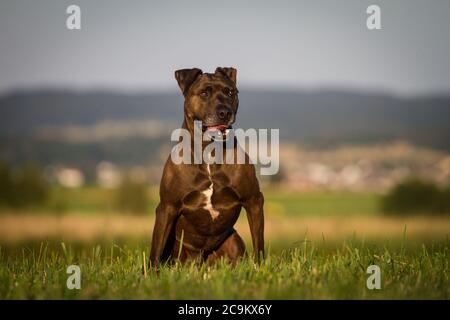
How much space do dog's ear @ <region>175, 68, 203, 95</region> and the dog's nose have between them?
57 cm

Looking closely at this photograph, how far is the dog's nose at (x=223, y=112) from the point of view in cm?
682

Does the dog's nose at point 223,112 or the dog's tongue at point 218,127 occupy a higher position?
the dog's nose at point 223,112

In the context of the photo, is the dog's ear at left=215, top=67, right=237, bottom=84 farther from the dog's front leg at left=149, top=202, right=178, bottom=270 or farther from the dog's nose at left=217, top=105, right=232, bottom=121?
the dog's front leg at left=149, top=202, right=178, bottom=270

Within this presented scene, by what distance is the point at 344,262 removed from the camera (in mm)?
6898

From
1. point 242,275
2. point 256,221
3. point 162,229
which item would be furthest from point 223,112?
point 242,275

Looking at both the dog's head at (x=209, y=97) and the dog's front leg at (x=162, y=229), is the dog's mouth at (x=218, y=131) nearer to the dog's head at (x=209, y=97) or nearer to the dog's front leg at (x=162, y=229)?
the dog's head at (x=209, y=97)

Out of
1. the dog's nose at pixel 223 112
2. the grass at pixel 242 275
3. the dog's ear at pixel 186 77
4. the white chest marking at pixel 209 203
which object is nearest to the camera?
the grass at pixel 242 275

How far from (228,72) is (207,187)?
1.31m

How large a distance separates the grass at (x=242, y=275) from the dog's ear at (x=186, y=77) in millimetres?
1810

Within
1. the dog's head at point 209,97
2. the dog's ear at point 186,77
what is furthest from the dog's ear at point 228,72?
the dog's ear at point 186,77

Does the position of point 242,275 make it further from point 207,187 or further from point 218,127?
point 218,127

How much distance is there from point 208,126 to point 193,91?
437mm

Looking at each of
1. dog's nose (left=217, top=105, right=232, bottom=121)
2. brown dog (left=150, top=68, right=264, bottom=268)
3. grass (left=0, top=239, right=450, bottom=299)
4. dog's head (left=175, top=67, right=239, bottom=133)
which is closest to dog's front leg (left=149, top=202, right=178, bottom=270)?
brown dog (left=150, top=68, right=264, bottom=268)
